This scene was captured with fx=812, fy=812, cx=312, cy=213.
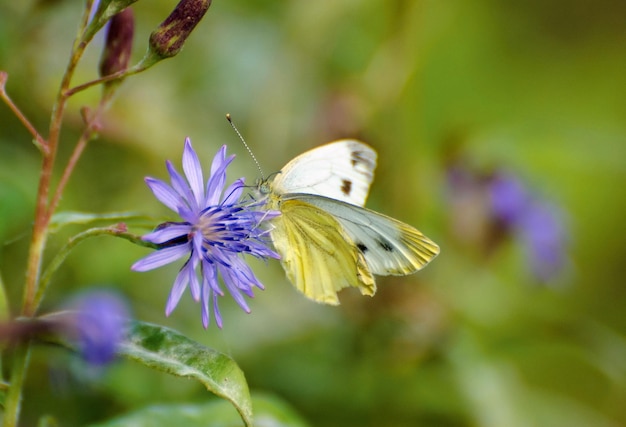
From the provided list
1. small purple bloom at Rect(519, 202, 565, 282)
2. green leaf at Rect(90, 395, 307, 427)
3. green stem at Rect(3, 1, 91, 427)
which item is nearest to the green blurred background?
small purple bloom at Rect(519, 202, 565, 282)

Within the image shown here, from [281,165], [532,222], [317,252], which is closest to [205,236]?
[317,252]

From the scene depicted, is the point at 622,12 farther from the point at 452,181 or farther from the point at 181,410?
the point at 181,410

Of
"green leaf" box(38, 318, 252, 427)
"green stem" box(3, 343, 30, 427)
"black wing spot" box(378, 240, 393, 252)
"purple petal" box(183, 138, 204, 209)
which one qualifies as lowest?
"green stem" box(3, 343, 30, 427)

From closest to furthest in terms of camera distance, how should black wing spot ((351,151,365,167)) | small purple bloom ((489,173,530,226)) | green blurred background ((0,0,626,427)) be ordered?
black wing spot ((351,151,365,167)), green blurred background ((0,0,626,427)), small purple bloom ((489,173,530,226))

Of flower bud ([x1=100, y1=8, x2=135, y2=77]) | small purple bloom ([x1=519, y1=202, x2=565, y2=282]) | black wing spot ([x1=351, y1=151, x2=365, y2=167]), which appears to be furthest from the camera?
small purple bloom ([x1=519, y1=202, x2=565, y2=282])

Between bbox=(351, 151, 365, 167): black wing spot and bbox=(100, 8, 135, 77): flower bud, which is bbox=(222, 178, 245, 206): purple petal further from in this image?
bbox=(351, 151, 365, 167): black wing spot

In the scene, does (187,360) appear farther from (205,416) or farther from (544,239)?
(544,239)
